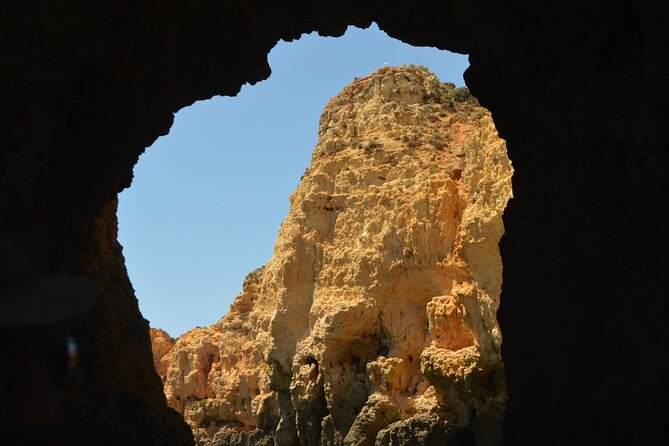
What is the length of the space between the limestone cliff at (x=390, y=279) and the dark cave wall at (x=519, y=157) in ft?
34.7

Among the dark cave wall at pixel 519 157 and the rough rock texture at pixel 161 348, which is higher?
the rough rock texture at pixel 161 348

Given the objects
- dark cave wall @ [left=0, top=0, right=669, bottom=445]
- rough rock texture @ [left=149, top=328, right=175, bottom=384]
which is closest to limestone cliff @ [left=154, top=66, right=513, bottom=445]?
dark cave wall @ [left=0, top=0, right=669, bottom=445]

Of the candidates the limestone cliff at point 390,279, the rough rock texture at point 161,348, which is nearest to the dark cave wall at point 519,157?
the limestone cliff at point 390,279

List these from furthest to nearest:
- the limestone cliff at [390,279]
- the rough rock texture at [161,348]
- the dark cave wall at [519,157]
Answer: the rough rock texture at [161,348] < the limestone cliff at [390,279] < the dark cave wall at [519,157]

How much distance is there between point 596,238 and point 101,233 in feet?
25.3

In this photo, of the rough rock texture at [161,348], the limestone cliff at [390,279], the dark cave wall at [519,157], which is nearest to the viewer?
the dark cave wall at [519,157]

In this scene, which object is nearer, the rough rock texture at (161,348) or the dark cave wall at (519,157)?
the dark cave wall at (519,157)

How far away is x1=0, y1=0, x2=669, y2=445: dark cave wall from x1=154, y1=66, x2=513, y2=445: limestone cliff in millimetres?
10578

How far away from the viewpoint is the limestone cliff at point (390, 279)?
21797mm

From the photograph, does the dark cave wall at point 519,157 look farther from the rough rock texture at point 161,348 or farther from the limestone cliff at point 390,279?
the rough rock texture at point 161,348

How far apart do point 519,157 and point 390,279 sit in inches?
657

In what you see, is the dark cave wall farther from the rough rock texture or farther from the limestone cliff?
the rough rock texture

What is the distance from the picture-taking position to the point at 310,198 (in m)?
32.5

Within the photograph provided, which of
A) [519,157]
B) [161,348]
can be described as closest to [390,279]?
[519,157]
